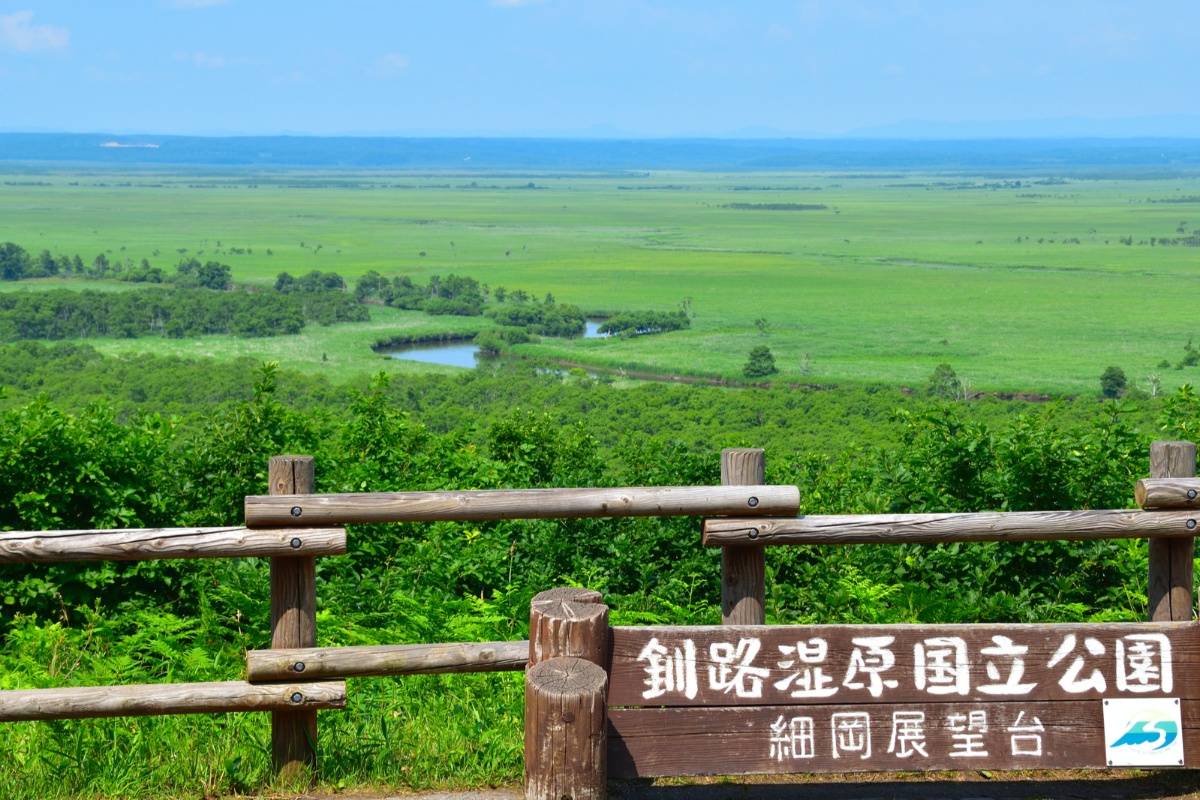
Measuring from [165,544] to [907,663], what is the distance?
265cm

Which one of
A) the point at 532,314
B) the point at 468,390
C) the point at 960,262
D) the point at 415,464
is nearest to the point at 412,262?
the point at 532,314

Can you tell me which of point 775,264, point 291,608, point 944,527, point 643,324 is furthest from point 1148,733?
point 775,264

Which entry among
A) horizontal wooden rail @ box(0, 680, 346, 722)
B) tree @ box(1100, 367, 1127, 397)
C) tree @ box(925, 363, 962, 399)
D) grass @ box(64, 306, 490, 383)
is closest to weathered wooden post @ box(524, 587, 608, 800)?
horizontal wooden rail @ box(0, 680, 346, 722)

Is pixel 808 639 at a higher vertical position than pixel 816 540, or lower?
lower

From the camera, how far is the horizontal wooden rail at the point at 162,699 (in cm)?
456

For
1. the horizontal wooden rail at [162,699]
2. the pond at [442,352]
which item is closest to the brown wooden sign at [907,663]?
the horizontal wooden rail at [162,699]

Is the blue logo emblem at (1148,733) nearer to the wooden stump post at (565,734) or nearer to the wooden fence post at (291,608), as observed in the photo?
the wooden stump post at (565,734)

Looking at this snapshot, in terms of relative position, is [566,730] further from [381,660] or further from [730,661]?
[381,660]

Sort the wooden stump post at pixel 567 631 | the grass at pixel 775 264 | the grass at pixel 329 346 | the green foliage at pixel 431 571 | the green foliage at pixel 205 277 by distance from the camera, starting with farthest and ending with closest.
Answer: the green foliage at pixel 205 277
the grass at pixel 775 264
the grass at pixel 329 346
the green foliage at pixel 431 571
the wooden stump post at pixel 567 631

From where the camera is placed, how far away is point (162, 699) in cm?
463

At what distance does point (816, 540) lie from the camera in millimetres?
4684

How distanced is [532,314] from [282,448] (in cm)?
5927

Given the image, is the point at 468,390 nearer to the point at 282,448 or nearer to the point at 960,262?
the point at 282,448

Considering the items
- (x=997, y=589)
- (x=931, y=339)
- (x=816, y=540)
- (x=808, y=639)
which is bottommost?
(x=931, y=339)
